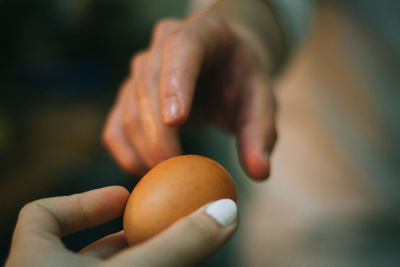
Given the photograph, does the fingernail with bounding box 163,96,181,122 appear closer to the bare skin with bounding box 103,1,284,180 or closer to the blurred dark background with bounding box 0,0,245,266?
the bare skin with bounding box 103,1,284,180

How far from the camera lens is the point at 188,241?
13.3 inches

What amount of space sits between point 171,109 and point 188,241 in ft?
0.85

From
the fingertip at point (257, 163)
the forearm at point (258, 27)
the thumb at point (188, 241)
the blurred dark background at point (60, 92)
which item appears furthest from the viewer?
the blurred dark background at point (60, 92)

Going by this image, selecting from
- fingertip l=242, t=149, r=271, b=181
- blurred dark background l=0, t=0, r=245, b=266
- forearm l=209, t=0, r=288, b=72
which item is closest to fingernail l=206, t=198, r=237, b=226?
fingertip l=242, t=149, r=271, b=181

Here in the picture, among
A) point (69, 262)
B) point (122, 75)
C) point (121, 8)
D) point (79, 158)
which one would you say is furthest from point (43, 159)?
point (69, 262)

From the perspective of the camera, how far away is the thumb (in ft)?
1.05

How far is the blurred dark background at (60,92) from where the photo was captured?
1.08m

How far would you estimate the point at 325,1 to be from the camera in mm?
1317

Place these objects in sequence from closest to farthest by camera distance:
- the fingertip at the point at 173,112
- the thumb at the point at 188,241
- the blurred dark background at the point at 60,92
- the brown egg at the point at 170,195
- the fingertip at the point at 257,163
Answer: the thumb at the point at 188,241 → the brown egg at the point at 170,195 → the fingertip at the point at 173,112 → the fingertip at the point at 257,163 → the blurred dark background at the point at 60,92

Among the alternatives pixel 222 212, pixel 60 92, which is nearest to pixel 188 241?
pixel 222 212

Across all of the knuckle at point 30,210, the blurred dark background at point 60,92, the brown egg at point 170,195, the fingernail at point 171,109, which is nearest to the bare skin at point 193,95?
the fingernail at point 171,109

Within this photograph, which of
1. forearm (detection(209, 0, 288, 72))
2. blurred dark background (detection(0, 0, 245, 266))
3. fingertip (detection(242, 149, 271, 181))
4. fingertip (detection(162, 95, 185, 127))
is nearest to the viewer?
fingertip (detection(162, 95, 185, 127))

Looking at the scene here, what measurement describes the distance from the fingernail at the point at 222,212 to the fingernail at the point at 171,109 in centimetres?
20

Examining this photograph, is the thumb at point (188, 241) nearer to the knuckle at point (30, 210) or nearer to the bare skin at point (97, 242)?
the bare skin at point (97, 242)
